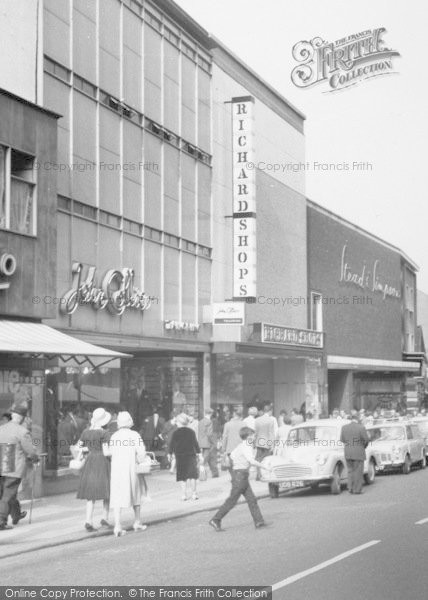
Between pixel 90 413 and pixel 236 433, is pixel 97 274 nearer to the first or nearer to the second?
pixel 90 413

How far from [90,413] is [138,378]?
4.40 metres

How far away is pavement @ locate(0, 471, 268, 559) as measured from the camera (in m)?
14.3

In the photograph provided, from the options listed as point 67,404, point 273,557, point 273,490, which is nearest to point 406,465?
point 273,490

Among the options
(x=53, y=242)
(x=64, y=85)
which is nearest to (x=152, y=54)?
(x=64, y=85)

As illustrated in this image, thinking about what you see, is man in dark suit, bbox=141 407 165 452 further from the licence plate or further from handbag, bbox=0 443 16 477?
handbag, bbox=0 443 16 477

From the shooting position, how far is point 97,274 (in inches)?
901

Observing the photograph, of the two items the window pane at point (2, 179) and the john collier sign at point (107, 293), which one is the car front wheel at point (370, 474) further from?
the window pane at point (2, 179)

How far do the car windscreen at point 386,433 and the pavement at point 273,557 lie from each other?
862 cm

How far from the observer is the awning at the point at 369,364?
43138 millimetres

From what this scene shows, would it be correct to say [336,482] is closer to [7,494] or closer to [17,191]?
[7,494]

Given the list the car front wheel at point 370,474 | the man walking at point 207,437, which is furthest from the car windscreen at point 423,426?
the man walking at point 207,437

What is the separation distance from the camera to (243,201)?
3039 cm

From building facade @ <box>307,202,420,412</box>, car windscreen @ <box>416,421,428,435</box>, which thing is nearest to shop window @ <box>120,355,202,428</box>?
car windscreen @ <box>416,421,428,435</box>

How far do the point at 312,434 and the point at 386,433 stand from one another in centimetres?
539
